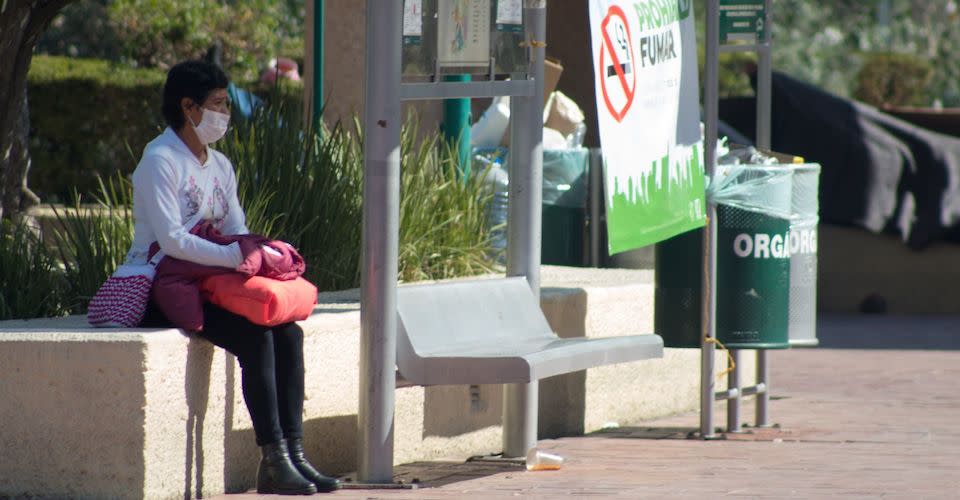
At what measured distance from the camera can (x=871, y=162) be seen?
14.5 meters

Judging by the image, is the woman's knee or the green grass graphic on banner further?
the green grass graphic on banner

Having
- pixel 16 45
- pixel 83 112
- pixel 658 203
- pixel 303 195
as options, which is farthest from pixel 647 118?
pixel 83 112

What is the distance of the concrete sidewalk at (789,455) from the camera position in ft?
19.8

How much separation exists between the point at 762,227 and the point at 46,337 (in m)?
3.46

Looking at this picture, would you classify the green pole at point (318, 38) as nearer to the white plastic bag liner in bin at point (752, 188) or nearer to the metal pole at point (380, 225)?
the white plastic bag liner in bin at point (752, 188)

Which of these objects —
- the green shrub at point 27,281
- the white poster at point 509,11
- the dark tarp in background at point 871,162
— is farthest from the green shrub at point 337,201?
the dark tarp in background at point 871,162

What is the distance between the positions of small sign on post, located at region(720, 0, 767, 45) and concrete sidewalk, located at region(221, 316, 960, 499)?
1892mm

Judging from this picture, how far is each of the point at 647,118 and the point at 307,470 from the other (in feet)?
6.88

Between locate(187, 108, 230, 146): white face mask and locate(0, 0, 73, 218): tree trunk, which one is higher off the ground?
locate(0, 0, 73, 218): tree trunk

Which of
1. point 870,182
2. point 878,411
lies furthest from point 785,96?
point 878,411

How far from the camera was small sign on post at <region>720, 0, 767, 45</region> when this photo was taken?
8.07m

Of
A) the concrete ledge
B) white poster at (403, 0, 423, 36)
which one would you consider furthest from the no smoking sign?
the concrete ledge

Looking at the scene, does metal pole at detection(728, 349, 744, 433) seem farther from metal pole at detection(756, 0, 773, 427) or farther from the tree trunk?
the tree trunk

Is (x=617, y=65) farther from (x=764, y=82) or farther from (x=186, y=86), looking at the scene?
(x=764, y=82)
